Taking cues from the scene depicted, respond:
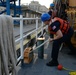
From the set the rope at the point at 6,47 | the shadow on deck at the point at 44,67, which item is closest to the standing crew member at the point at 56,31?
the shadow on deck at the point at 44,67

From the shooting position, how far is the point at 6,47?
2.37 meters

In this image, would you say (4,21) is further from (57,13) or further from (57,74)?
(57,13)

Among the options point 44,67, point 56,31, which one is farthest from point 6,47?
point 44,67

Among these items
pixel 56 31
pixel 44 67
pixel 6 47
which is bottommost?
pixel 44 67

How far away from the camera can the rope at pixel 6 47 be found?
2.28m

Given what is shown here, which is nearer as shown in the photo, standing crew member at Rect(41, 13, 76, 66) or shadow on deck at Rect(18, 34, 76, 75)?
shadow on deck at Rect(18, 34, 76, 75)

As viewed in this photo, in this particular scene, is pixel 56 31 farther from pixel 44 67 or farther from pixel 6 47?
pixel 6 47

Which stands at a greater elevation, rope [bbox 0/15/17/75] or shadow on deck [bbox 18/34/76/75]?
rope [bbox 0/15/17/75]

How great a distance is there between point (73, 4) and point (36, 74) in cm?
351

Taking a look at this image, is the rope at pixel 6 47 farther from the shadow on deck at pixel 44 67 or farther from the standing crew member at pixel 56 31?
the standing crew member at pixel 56 31

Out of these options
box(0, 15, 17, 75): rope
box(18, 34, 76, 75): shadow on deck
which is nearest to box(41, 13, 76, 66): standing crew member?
box(18, 34, 76, 75): shadow on deck

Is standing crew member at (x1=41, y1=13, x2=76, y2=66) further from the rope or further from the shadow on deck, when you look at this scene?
the rope

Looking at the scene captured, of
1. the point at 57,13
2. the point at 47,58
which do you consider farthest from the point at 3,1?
the point at 47,58

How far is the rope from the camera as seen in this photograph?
7.48 feet
